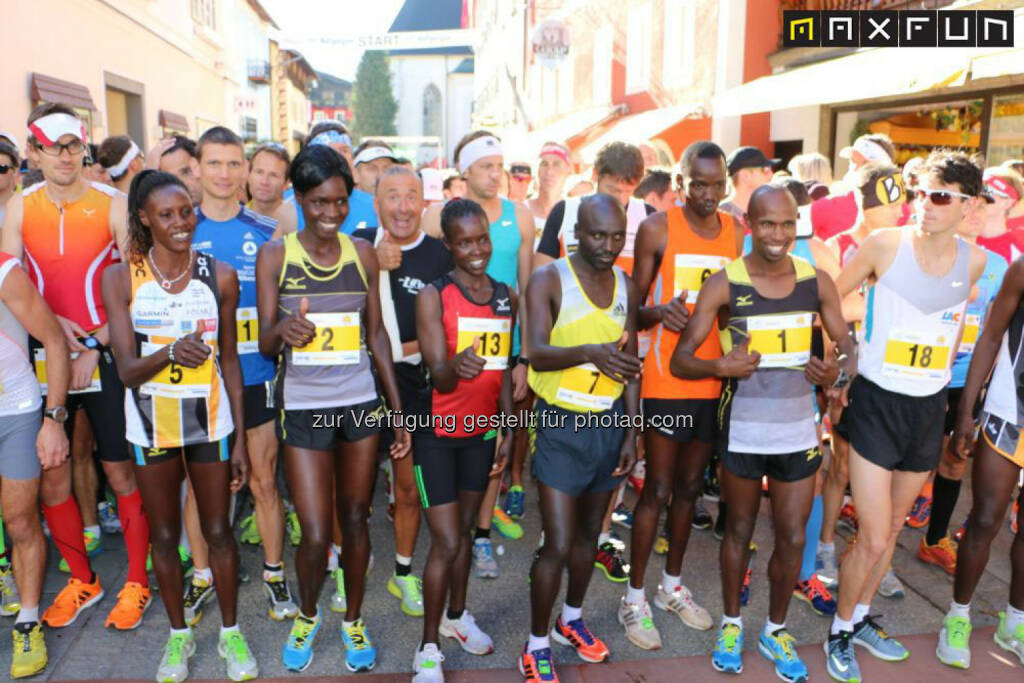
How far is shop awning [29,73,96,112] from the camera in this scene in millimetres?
10430

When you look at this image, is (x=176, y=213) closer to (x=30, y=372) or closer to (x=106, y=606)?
(x=30, y=372)

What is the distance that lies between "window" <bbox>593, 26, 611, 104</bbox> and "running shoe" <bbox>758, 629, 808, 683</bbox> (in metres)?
18.6

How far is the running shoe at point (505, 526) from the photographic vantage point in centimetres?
464

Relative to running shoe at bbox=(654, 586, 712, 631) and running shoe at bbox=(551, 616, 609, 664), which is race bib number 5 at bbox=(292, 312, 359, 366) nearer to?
running shoe at bbox=(551, 616, 609, 664)

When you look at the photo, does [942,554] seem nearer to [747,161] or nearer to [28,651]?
[747,161]

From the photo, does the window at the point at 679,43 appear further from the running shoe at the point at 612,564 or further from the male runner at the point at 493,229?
the running shoe at the point at 612,564

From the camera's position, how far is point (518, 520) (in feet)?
16.1

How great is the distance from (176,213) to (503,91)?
33864mm

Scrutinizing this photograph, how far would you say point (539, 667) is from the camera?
125 inches

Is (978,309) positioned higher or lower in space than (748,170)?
lower

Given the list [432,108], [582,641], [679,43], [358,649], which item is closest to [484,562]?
[582,641]

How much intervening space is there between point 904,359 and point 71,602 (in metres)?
3.92

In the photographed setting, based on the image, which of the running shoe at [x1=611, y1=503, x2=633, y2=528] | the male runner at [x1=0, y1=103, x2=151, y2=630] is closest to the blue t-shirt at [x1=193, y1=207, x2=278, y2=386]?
the male runner at [x1=0, y1=103, x2=151, y2=630]

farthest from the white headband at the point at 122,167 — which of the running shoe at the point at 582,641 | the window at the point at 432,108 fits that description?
the window at the point at 432,108
